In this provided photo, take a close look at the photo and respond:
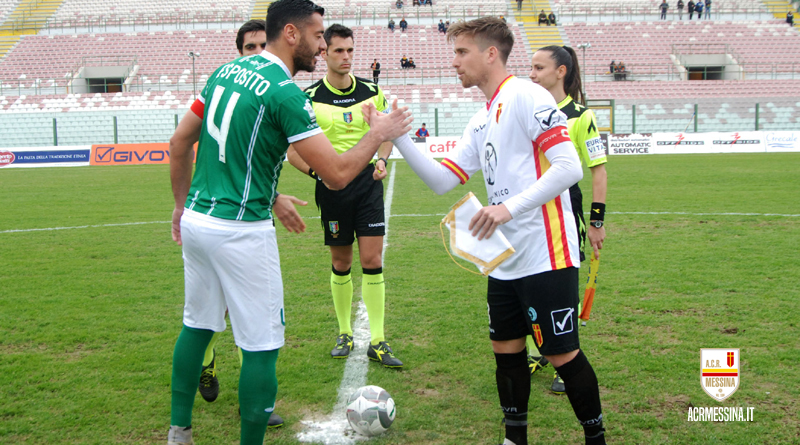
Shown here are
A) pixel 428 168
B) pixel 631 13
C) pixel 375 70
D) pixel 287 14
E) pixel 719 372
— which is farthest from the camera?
pixel 631 13

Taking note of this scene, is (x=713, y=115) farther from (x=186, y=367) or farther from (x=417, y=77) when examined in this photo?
(x=186, y=367)

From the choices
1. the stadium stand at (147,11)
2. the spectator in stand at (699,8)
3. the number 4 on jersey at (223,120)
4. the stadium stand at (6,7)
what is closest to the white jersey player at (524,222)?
the number 4 on jersey at (223,120)

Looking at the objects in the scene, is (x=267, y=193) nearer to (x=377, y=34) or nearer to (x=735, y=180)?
(x=735, y=180)

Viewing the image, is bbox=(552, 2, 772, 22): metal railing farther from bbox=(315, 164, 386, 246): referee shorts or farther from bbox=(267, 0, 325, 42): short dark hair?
bbox=(267, 0, 325, 42): short dark hair

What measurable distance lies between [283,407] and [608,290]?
395 centimetres

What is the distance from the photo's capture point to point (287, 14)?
290 centimetres

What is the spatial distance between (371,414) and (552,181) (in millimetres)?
1716

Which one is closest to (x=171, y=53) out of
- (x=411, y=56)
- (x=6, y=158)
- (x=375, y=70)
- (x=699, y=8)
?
(x=375, y=70)

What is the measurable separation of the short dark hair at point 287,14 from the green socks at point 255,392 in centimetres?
152

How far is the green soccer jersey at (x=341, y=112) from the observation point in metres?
5.01

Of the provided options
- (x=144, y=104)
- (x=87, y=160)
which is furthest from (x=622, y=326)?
(x=144, y=104)

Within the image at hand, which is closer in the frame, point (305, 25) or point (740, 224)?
point (305, 25)

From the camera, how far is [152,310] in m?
6.10

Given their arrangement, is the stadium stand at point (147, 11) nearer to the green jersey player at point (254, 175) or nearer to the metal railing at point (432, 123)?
the metal railing at point (432, 123)
